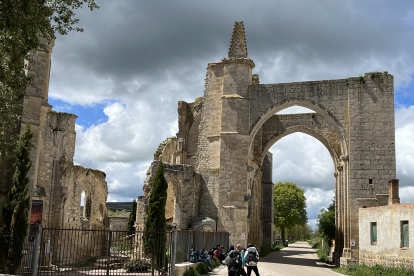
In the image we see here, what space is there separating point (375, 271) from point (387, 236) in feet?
4.20

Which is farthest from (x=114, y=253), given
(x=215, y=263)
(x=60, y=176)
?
(x=60, y=176)

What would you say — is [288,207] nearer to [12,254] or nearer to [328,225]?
[328,225]

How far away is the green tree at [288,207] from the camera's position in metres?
45.9

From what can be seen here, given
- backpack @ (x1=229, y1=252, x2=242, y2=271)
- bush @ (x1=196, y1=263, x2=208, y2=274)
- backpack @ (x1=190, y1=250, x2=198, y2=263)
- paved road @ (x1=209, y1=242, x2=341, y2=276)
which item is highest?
backpack @ (x1=229, y1=252, x2=242, y2=271)

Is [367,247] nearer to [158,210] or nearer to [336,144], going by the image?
[158,210]

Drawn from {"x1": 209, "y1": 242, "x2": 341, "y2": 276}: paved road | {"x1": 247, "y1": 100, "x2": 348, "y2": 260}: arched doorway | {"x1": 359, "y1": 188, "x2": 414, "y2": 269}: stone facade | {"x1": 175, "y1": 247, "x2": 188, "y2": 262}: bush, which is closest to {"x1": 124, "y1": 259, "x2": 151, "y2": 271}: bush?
{"x1": 175, "y1": 247, "x2": 188, "y2": 262}: bush

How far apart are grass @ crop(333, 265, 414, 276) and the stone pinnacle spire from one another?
1163 cm

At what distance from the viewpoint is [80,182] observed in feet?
73.8

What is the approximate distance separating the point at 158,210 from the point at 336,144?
43.7ft

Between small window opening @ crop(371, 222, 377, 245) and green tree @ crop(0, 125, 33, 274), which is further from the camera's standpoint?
small window opening @ crop(371, 222, 377, 245)

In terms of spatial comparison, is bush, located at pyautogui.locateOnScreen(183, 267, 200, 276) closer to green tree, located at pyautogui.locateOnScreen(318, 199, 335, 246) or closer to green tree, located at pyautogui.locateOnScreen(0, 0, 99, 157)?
green tree, located at pyautogui.locateOnScreen(0, 0, 99, 157)

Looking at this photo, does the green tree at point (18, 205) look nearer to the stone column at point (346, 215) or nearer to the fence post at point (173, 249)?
the fence post at point (173, 249)

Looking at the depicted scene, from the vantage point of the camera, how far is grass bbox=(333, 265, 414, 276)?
12820mm

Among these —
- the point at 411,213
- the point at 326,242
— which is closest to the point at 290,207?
the point at 326,242
